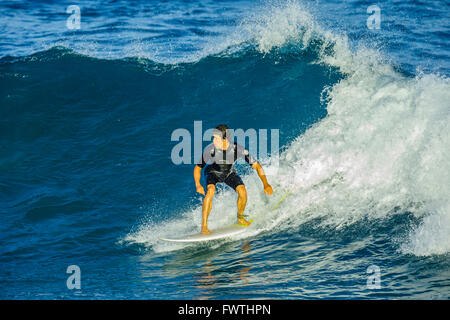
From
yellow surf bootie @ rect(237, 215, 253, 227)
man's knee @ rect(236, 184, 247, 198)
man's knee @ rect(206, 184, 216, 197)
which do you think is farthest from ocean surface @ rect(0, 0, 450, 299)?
man's knee @ rect(206, 184, 216, 197)

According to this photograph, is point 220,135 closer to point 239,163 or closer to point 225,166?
point 225,166

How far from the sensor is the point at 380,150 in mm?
9070

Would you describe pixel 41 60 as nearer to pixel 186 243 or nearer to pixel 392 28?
pixel 186 243

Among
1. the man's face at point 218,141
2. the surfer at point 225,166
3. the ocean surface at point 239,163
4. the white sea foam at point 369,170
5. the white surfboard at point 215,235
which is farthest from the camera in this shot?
the white sea foam at point 369,170

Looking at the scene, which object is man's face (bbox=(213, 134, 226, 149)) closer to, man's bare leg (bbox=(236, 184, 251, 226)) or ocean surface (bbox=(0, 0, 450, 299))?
A: man's bare leg (bbox=(236, 184, 251, 226))

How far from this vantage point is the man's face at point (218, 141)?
761 centimetres

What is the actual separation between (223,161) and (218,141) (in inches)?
13.8

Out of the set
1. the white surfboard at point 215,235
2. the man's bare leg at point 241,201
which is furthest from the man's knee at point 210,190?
the white surfboard at point 215,235

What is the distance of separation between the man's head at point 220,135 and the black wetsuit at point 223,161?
12 centimetres

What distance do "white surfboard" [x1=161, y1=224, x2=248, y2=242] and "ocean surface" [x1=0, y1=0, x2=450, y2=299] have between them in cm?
13

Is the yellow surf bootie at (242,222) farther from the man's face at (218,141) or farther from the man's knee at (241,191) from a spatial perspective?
the man's face at (218,141)

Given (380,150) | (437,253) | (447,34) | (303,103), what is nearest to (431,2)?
(447,34)

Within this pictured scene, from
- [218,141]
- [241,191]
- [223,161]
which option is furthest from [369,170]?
[218,141]

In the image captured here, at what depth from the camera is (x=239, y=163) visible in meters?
10.3
